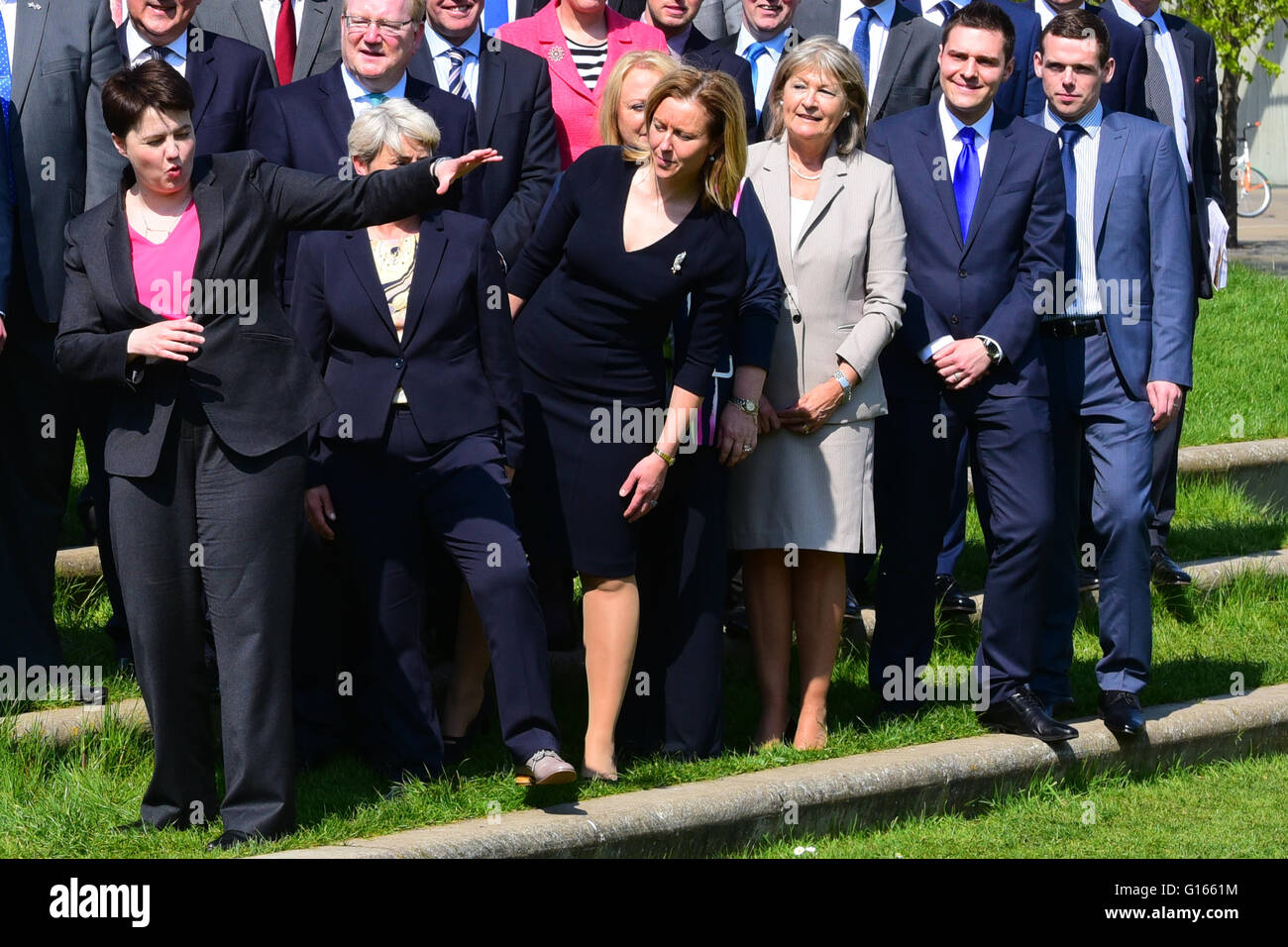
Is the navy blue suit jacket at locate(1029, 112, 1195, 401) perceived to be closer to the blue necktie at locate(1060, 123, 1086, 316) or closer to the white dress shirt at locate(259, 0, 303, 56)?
the blue necktie at locate(1060, 123, 1086, 316)

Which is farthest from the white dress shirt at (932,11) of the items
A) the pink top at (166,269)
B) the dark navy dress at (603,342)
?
the pink top at (166,269)

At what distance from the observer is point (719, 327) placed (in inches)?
259

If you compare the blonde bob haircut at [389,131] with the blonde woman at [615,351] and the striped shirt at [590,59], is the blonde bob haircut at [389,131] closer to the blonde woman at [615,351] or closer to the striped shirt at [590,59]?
the blonde woman at [615,351]

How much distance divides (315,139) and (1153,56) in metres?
4.16

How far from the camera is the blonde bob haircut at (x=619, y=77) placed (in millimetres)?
6566

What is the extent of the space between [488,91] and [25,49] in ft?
5.45

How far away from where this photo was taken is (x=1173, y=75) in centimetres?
898

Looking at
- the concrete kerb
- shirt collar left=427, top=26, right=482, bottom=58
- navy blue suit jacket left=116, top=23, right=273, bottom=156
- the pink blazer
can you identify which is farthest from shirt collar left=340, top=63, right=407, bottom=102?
the concrete kerb

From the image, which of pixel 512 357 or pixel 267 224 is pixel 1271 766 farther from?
pixel 267 224

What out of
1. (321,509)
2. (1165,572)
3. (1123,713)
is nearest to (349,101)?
(321,509)

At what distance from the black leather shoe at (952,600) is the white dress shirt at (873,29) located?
2144mm

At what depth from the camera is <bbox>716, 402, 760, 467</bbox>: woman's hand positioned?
6.71 metres

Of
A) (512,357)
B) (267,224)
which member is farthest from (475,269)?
(267,224)

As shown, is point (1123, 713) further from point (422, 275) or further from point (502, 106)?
point (502, 106)
